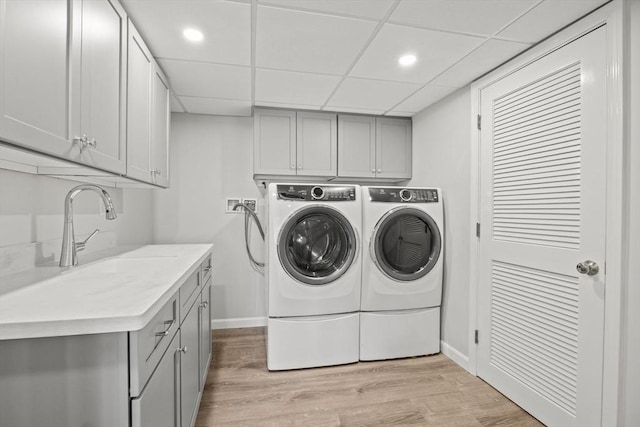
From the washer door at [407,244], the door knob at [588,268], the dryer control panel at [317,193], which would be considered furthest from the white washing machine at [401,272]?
the door knob at [588,268]

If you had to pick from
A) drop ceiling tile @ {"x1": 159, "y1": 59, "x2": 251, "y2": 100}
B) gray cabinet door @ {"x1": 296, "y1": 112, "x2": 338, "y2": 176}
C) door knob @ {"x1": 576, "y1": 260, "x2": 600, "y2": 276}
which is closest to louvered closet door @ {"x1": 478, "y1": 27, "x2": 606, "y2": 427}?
door knob @ {"x1": 576, "y1": 260, "x2": 600, "y2": 276}

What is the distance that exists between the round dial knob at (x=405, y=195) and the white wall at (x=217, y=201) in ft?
4.90

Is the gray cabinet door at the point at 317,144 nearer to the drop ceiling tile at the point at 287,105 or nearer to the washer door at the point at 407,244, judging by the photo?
the drop ceiling tile at the point at 287,105

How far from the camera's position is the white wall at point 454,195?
233cm

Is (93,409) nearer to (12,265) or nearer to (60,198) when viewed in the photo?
(12,265)

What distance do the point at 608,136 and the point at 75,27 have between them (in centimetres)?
223

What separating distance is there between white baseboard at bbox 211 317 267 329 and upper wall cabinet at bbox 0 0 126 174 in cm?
206

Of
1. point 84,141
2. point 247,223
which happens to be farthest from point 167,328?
point 247,223

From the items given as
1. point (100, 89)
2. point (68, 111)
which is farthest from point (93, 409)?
point (100, 89)

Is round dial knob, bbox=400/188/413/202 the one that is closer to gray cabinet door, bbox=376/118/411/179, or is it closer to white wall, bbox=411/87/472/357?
white wall, bbox=411/87/472/357

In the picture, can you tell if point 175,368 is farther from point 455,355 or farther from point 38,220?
point 455,355

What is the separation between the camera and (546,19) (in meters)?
1.53

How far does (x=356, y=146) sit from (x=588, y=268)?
6.71 ft

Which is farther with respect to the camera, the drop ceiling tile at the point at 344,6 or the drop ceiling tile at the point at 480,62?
the drop ceiling tile at the point at 480,62
